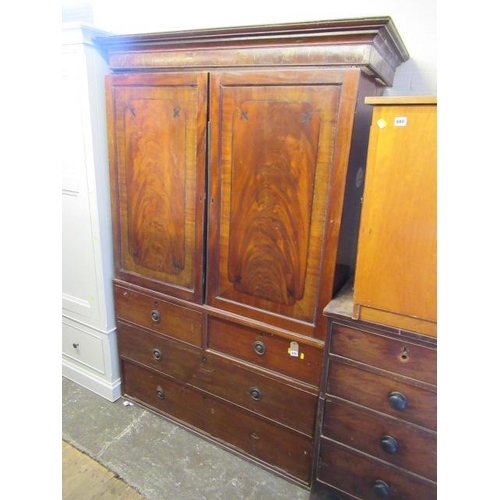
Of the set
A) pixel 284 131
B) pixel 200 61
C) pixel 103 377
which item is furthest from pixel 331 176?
pixel 103 377

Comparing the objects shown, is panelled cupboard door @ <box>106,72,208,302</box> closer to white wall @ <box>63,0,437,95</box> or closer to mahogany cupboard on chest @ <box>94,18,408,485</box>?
mahogany cupboard on chest @ <box>94,18,408,485</box>

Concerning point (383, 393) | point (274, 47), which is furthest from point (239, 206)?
point (383, 393)

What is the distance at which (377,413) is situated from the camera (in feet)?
4.14

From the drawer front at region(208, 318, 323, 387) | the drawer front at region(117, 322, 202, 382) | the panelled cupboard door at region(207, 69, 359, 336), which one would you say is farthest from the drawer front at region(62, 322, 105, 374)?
the panelled cupboard door at region(207, 69, 359, 336)

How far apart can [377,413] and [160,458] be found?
1.09 metres

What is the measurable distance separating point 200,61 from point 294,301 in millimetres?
1020

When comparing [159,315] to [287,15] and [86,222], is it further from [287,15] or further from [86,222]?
[287,15]

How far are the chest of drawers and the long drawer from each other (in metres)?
0.15

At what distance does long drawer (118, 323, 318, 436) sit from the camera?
60.2 inches

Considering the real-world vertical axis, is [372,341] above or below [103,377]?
above
